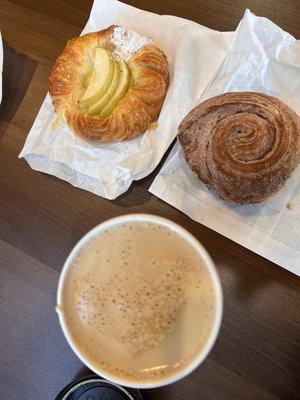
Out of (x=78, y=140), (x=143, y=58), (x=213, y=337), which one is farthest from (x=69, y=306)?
(x=143, y=58)

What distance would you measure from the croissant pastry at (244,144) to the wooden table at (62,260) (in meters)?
0.13

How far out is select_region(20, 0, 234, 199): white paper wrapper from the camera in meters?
1.01

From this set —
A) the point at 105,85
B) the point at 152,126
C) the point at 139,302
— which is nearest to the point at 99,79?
the point at 105,85

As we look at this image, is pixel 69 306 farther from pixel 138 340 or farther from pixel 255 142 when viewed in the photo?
pixel 255 142

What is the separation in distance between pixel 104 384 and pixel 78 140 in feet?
1.65

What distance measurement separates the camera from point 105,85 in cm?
99

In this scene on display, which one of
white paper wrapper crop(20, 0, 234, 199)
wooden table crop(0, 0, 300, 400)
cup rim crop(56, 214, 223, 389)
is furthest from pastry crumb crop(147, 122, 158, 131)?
cup rim crop(56, 214, 223, 389)

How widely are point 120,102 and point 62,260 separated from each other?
359mm

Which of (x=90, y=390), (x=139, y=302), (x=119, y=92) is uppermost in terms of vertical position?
Answer: (x=119, y=92)

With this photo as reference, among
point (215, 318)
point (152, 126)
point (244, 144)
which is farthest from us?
point (152, 126)

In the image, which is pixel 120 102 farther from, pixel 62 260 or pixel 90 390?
pixel 90 390

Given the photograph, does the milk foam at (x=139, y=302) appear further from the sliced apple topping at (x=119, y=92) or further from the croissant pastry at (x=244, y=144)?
the sliced apple topping at (x=119, y=92)

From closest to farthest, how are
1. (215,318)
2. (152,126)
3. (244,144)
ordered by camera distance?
1. (215,318)
2. (244,144)
3. (152,126)

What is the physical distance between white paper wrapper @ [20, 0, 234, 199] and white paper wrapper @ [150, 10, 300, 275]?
0.11 ft
